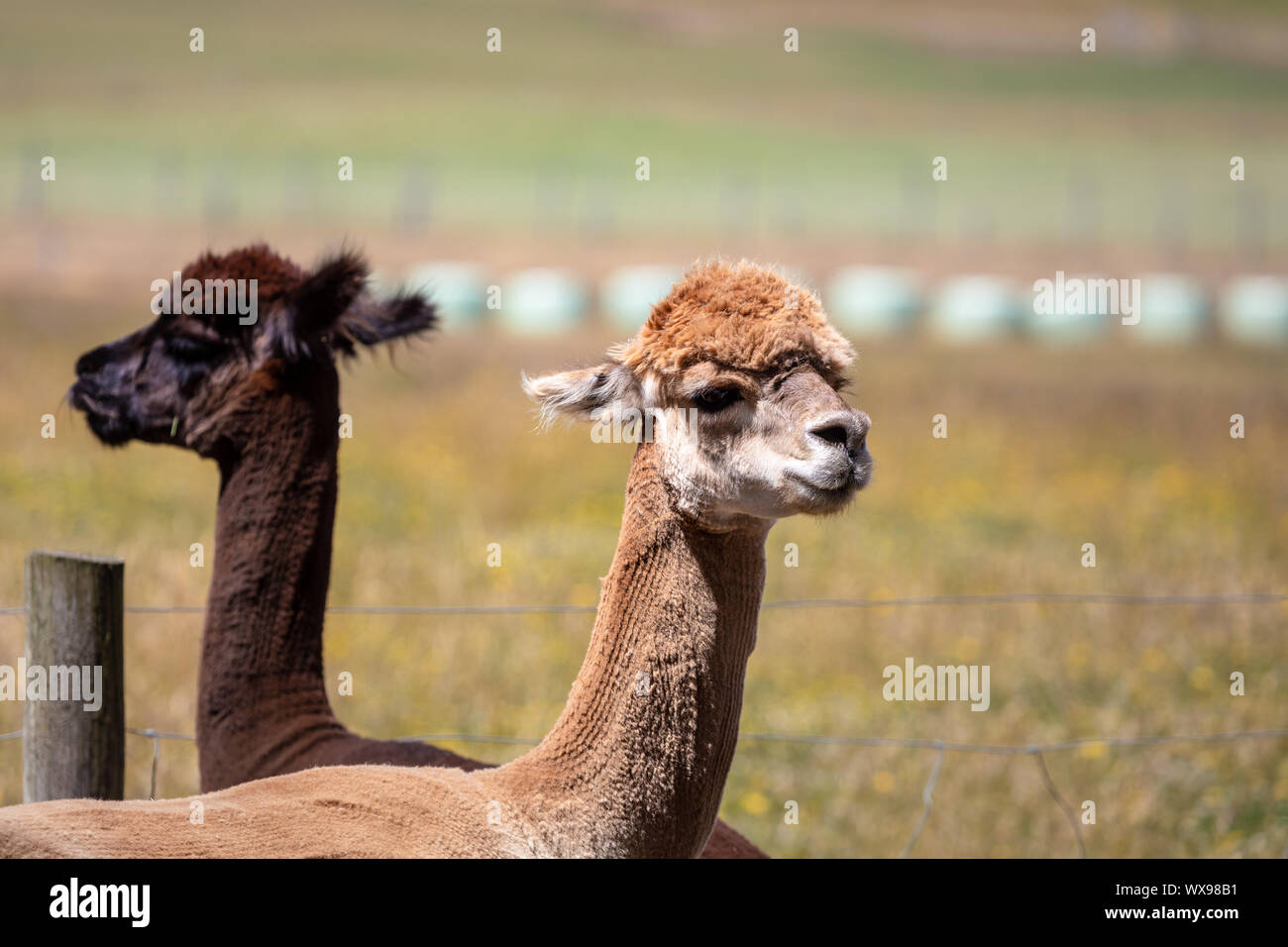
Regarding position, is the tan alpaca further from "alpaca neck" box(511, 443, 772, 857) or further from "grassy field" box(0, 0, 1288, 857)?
"grassy field" box(0, 0, 1288, 857)

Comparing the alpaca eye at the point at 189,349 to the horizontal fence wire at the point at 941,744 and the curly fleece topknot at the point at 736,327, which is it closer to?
the horizontal fence wire at the point at 941,744

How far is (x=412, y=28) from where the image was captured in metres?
90.4

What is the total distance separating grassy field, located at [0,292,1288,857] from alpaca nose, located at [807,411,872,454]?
78cm

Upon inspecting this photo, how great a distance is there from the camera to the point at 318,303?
5266 millimetres

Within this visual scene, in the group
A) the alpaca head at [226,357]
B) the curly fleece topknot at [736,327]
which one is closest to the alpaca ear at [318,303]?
the alpaca head at [226,357]

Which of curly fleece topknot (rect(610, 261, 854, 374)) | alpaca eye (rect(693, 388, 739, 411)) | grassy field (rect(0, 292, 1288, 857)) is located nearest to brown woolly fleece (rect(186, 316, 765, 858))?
grassy field (rect(0, 292, 1288, 857))

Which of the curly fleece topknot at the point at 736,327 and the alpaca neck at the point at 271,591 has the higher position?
the curly fleece topknot at the point at 736,327

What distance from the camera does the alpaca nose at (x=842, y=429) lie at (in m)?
3.58

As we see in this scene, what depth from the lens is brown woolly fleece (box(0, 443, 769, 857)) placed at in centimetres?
348

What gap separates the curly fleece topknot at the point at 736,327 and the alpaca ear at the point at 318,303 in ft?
5.54

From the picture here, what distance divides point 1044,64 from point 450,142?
3709cm
